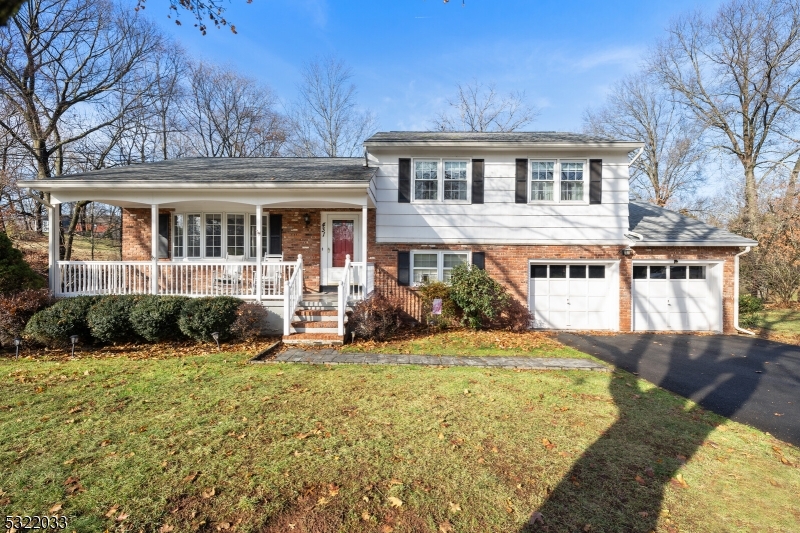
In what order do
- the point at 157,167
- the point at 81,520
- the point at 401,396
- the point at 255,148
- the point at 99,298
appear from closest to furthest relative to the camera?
the point at 81,520, the point at 401,396, the point at 99,298, the point at 157,167, the point at 255,148

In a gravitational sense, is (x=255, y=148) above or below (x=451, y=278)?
above

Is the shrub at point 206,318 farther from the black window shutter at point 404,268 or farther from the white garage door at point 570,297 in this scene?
the white garage door at point 570,297

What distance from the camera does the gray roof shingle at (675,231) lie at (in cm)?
1098

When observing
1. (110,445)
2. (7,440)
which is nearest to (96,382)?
(7,440)

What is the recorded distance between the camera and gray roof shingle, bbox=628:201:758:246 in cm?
1098

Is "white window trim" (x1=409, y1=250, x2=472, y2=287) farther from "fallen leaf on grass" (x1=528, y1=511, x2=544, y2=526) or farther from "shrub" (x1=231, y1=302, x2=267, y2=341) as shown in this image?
"fallen leaf on grass" (x1=528, y1=511, x2=544, y2=526)

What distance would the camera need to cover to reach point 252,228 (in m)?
12.0

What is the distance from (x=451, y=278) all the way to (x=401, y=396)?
5679mm

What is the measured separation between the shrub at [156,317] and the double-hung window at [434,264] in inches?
247

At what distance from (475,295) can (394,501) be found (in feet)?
24.4

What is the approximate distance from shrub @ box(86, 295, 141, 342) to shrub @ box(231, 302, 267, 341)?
236 centimetres

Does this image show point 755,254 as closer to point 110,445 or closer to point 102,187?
point 110,445

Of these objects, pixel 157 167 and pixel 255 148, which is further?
pixel 255 148

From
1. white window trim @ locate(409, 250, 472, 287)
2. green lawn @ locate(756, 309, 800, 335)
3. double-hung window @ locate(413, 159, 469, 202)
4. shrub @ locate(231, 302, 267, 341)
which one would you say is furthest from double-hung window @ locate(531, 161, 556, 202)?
shrub @ locate(231, 302, 267, 341)
